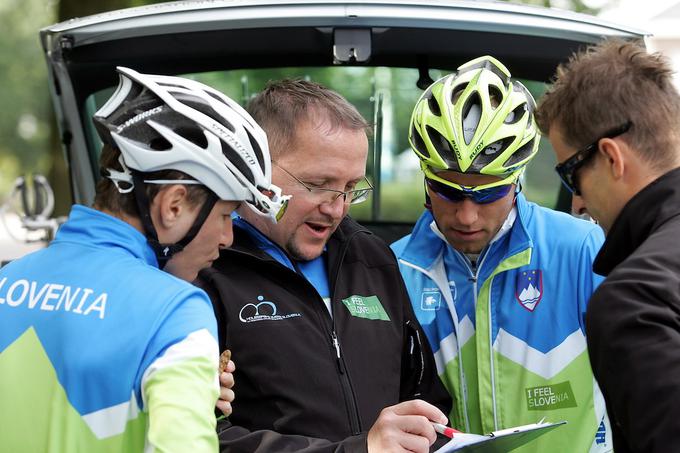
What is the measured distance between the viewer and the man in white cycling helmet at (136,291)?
210 cm

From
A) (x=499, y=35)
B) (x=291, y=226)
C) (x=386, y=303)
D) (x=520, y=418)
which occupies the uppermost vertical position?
(x=499, y=35)

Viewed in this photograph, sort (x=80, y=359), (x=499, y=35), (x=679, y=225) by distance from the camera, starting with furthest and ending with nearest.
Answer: (x=499, y=35) < (x=679, y=225) < (x=80, y=359)

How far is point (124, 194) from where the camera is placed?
2.40m

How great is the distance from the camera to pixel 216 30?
4.00m

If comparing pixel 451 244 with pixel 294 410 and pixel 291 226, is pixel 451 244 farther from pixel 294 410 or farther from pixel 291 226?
pixel 294 410

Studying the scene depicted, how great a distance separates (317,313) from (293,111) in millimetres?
706

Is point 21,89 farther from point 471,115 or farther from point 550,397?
point 550,397

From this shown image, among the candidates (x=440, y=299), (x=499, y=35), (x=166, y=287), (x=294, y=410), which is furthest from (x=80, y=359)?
(x=499, y=35)

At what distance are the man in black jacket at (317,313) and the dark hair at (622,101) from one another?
0.92 m

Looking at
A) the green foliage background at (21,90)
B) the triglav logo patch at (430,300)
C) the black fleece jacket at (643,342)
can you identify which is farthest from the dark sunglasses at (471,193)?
the green foliage background at (21,90)

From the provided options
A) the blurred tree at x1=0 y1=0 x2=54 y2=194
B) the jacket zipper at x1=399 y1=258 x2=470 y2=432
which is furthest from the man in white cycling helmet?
A: the blurred tree at x1=0 y1=0 x2=54 y2=194

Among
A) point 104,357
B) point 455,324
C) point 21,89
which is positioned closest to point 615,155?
point 455,324

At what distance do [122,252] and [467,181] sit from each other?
1.46m

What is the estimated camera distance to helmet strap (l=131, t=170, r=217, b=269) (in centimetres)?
237
